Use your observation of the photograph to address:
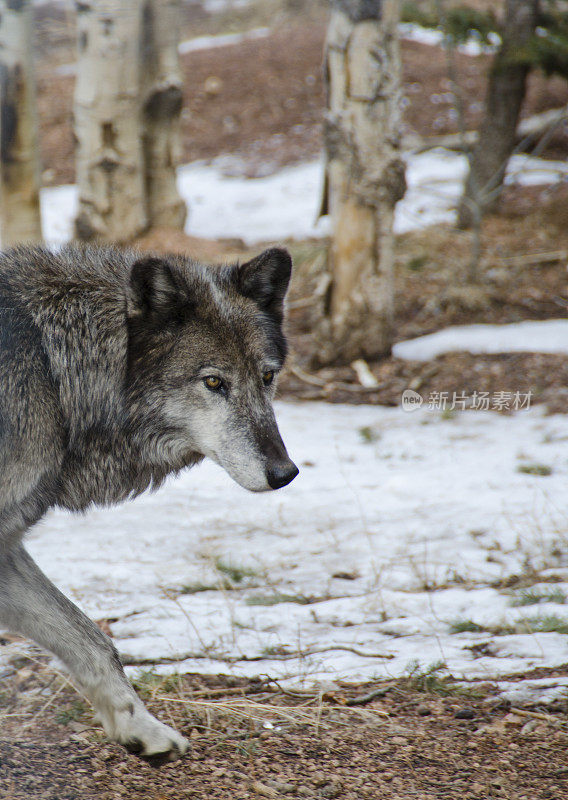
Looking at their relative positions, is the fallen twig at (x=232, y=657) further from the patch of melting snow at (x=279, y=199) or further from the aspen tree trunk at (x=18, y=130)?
the patch of melting snow at (x=279, y=199)

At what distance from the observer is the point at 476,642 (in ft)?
12.6

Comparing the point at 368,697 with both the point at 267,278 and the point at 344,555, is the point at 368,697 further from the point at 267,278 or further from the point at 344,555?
the point at 267,278

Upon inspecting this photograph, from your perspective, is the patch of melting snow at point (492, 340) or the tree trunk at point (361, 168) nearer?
the tree trunk at point (361, 168)

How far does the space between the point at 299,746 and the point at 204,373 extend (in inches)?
58.1

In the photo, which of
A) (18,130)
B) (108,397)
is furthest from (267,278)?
(18,130)

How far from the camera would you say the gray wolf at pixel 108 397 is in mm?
3004

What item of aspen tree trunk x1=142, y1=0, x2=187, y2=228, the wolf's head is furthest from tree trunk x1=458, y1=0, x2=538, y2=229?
the wolf's head

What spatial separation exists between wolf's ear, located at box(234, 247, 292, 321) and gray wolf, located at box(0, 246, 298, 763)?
0.04ft

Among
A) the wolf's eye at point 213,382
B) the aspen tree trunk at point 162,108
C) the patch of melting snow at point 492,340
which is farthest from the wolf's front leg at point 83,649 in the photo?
the aspen tree trunk at point 162,108

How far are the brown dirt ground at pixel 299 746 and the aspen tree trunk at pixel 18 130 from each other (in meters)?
5.13

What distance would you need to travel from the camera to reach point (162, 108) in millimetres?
9039

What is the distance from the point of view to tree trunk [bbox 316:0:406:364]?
6949 millimetres

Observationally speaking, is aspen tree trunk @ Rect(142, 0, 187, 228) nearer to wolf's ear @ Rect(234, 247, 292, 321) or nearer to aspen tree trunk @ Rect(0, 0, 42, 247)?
aspen tree trunk @ Rect(0, 0, 42, 247)

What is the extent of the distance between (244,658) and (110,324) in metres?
1.62
